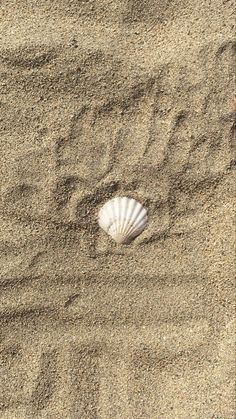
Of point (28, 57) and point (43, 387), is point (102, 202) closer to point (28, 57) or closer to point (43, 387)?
point (28, 57)

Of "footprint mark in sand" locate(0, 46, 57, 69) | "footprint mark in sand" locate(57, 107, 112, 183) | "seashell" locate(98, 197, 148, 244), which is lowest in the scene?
"seashell" locate(98, 197, 148, 244)

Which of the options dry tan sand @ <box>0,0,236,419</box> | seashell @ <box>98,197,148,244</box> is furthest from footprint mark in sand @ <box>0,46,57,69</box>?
seashell @ <box>98,197,148,244</box>

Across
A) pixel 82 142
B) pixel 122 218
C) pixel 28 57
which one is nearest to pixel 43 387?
pixel 122 218

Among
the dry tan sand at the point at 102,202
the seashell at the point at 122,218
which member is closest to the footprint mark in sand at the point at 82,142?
the dry tan sand at the point at 102,202

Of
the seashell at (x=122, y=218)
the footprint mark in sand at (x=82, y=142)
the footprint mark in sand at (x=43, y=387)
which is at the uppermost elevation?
the footprint mark in sand at (x=82, y=142)

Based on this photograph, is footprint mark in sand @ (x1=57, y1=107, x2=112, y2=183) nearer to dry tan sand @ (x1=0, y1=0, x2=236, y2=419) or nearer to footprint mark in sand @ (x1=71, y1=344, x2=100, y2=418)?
dry tan sand @ (x1=0, y1=0, x2=236, y2=419)

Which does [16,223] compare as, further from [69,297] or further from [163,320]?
[163,320]

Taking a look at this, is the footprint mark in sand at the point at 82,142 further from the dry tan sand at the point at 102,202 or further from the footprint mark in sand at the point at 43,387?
the footprint mark in sand at the point at 43,387
